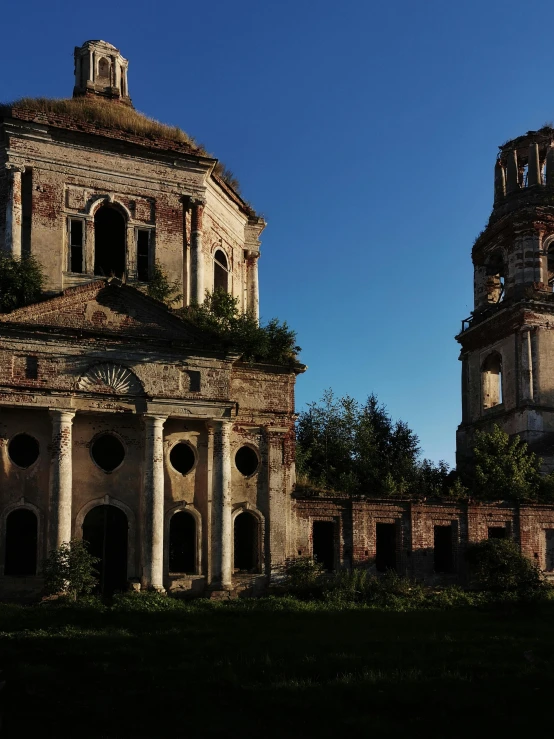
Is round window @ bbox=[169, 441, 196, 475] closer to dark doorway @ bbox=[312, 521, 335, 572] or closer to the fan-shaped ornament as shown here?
the fan-shaped ornament

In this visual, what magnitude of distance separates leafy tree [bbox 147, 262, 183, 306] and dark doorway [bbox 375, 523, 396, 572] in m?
8.80

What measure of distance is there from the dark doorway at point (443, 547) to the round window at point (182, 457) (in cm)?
812

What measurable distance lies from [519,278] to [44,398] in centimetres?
2218

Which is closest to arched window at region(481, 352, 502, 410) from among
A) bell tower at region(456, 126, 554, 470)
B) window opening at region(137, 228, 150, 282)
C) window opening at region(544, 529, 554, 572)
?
bell tower at region(456, 126, 554, 470)

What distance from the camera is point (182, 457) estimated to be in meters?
25.1

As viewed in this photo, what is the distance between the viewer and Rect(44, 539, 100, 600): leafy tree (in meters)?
21.7

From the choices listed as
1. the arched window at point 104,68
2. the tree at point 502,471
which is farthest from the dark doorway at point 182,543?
the arched window at point 104,68

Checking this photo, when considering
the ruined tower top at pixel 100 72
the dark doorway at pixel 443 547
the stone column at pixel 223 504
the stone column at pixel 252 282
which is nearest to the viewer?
the stone column at pixel 223 504

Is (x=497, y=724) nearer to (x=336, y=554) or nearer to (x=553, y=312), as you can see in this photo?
(x=336, y=554)

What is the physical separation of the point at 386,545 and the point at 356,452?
833cm

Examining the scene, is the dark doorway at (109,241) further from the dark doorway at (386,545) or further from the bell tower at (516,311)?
the bell tower at (516,311)

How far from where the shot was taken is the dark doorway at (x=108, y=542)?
77.8 feet

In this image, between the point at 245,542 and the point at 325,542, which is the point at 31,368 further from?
the point at 325,542

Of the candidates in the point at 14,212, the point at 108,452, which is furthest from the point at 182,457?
the point at 14,212
